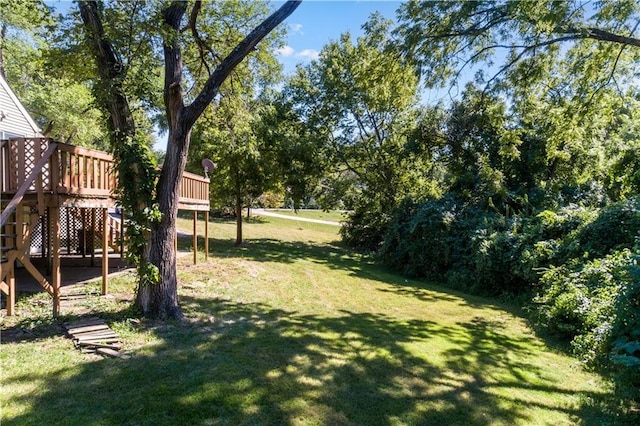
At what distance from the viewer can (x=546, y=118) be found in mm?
10930

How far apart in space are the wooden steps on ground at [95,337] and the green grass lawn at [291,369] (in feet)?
0.43

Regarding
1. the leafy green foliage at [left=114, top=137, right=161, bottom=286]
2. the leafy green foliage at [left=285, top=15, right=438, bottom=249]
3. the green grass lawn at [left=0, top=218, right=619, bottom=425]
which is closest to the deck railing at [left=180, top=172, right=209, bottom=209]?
the green grass lawn at [left=0, top=218, right=619, bottom=425]

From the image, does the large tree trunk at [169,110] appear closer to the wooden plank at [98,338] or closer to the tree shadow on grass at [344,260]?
the wooden plank at [98,338]

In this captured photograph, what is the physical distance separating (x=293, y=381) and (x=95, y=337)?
2732 millimetres

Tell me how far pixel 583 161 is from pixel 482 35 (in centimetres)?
702

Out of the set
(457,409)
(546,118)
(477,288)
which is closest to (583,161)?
(546,118)

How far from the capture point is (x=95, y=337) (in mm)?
4980

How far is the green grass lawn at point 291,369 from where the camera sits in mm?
3551

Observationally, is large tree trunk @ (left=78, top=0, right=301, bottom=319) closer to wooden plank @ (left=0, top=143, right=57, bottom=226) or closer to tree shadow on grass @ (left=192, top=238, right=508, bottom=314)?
wooden plank @ (left=0, top=143, right=57, bottom=226)

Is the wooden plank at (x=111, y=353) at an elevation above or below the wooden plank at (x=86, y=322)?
below

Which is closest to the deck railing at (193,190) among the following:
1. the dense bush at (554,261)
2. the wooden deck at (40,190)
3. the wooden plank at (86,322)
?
the wooden deck at (40,190)

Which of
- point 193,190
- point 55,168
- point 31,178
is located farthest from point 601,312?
point 193,190

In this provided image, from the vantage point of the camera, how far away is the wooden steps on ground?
4.70m

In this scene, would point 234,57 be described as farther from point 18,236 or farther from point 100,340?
point 100,340
